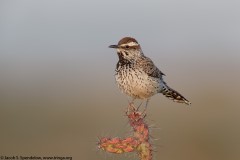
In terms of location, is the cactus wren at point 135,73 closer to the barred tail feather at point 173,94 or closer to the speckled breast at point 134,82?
the speckled breast at point 134,82

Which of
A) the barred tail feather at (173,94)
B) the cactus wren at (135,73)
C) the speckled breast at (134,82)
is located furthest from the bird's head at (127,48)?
the barred tail feather at (173,94)

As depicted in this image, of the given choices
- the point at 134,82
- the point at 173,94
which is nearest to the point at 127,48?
the point at 134,82

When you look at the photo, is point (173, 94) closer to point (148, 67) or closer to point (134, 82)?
point (148, 67)

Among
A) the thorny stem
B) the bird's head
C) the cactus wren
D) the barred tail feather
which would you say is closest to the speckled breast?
the cactus wren

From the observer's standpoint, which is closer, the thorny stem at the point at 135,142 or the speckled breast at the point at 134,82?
the thorny stem at the point at 135,142

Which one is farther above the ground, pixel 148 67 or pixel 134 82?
pixel 148 67

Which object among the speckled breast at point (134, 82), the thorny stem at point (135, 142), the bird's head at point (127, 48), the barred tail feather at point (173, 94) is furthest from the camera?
the barred tail feather at point (173, 94)

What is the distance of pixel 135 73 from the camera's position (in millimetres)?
7914

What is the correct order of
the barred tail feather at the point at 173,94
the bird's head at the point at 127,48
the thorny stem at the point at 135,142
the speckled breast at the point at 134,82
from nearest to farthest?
the thorny stem at the point at 135,142, the speckled breast at the point at 134,82, the bird's head at the point at 127,48, the barred tail feather at the point at 173,94

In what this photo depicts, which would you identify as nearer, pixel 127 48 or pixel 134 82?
pixel 134 82

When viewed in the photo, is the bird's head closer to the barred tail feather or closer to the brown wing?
the brown wing

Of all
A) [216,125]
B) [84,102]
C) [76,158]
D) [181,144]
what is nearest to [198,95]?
[84,102]

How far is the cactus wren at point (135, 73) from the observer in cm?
781

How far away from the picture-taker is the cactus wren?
7.81 m
